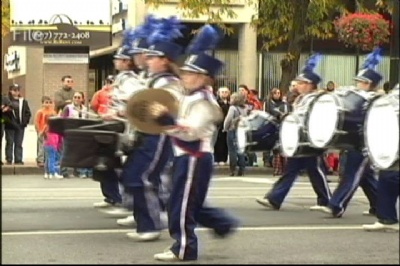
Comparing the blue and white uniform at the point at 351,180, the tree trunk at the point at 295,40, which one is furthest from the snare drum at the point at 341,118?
the tree trunk at the point at 295,40

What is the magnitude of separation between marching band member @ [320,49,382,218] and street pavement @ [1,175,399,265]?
0.57 ft

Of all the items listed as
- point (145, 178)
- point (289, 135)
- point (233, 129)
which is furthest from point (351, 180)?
point (233, 129)

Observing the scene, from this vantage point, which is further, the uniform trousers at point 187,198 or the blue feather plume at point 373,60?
the blue feather plume at point 373,60

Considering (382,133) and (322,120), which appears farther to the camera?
(322,120)

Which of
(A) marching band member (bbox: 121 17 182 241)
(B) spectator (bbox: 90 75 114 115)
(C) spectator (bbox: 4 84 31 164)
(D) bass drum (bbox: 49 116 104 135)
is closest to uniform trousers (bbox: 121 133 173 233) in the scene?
(A) marching band member (bbox: 121 17 182 241)

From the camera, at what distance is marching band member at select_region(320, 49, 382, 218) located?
10336mm

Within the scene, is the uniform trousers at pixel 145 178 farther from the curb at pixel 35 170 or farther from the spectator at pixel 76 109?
the curb at pixel 35 170

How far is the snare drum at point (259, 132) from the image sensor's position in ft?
38.9

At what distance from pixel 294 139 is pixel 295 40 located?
11231 mm

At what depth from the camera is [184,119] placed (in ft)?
24.5

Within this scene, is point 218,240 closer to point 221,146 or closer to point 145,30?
point 145,30

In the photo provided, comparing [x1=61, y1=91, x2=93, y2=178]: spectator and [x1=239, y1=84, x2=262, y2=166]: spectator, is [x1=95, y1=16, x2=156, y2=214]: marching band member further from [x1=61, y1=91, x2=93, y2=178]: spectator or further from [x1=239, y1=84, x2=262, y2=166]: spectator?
[x1=239, y1=84, x2=262, y2=166]: spectator

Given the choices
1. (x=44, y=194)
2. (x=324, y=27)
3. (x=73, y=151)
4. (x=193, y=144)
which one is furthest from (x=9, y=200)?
(x=324, y=27)

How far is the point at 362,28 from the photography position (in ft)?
75.5
